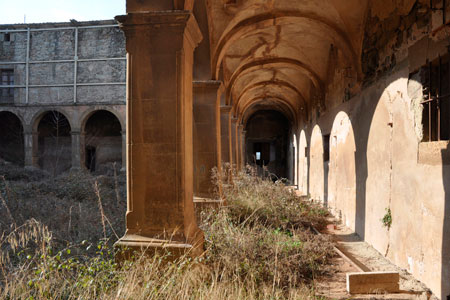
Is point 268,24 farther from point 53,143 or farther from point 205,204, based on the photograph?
point 53,143

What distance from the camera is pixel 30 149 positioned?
66.4 feet

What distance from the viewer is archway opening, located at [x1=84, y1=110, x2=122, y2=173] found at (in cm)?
2210

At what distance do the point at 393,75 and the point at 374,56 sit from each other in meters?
0.98

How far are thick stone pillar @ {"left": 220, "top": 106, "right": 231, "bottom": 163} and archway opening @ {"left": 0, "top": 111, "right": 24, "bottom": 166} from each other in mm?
16268

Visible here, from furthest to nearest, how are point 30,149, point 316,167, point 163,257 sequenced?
point 30,149 < point 316,167 < point 163,257

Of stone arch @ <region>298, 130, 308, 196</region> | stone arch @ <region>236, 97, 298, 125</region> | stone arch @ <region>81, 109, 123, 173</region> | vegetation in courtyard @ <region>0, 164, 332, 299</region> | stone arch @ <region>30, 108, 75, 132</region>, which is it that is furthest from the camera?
stone arch @ <region>81, 109, 123, 173</region>

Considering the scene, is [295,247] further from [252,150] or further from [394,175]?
[252,150]

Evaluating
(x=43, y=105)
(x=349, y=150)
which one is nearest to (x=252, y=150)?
(x=43, y=105)

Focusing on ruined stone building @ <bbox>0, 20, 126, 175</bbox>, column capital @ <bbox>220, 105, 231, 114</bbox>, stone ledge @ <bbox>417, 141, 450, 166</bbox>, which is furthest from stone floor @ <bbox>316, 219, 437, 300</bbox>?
ruined stone building @ <bbox>0, 20, 126, 175</bbox>

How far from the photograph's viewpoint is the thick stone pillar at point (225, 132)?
10.3 metres

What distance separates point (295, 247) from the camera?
5.11 metres

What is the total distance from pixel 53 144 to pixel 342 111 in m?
19.4

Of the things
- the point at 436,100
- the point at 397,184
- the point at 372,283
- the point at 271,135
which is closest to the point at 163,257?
the point at 372,283

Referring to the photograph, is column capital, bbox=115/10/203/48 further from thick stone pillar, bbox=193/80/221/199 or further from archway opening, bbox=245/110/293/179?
archway opening, bbox=245/110/293/179
